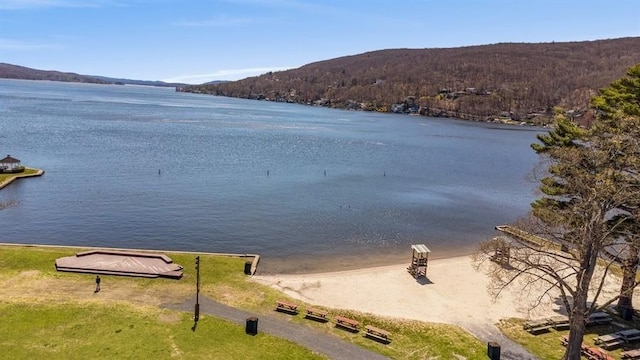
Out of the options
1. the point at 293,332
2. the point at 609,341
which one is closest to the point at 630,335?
the point at 609,341

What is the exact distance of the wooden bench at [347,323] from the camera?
24422 millimetres

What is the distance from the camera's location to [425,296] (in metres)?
30.8

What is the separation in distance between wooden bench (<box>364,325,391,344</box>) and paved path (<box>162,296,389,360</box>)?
1292 millimetres

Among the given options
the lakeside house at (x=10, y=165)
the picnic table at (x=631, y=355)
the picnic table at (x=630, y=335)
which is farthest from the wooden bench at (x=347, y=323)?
the lakeside house at (x=10, y=165)

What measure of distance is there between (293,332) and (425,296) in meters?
10.8

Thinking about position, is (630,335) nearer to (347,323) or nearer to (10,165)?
(347,323)

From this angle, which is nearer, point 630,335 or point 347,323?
point 347,323

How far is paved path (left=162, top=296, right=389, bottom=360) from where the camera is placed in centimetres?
2214

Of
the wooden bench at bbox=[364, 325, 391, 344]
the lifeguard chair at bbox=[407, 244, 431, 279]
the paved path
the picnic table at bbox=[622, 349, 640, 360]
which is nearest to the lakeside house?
the paved path

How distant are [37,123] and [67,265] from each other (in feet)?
355

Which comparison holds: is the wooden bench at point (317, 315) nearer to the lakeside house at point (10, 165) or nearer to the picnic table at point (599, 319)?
the picnic table at point (599, 319)

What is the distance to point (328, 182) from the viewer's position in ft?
226

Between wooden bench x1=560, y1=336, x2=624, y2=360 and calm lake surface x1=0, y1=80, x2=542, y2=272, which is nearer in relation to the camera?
wooden bench x1=560, y1=336, x2=624, y2=360

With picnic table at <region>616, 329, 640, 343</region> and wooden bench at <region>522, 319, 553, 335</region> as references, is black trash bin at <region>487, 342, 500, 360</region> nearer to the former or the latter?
wooden bench at <region>522, 319, 553, 335</region>
